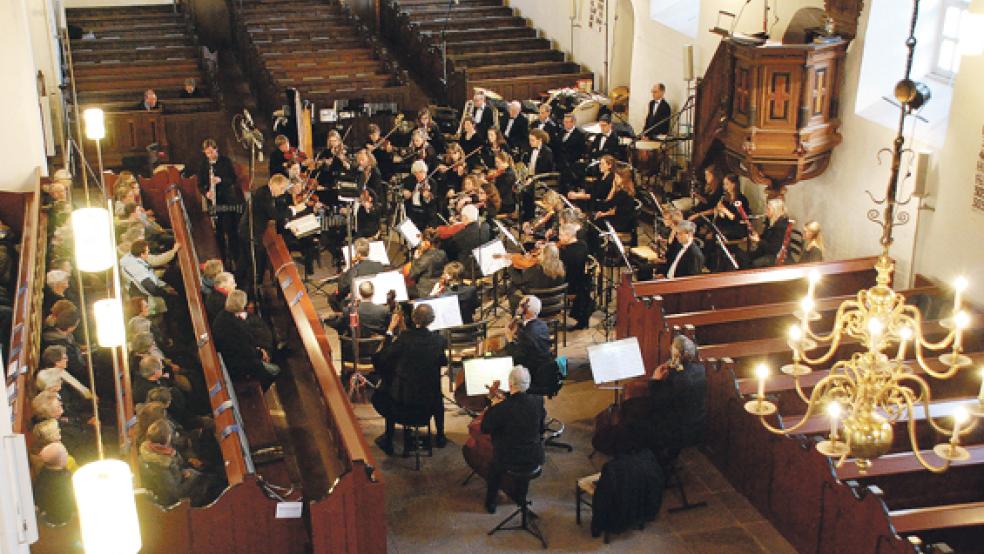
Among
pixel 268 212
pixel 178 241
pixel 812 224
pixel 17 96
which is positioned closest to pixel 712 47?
pixel 812 224

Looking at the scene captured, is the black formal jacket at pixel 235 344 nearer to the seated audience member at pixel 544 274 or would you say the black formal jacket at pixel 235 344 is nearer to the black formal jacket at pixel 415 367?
the black formal jacket at pixel 415 367

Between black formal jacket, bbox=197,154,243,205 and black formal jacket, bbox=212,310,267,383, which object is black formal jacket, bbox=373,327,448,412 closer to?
black formal jacket, bbox=212,310,267,383

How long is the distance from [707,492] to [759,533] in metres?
0.64

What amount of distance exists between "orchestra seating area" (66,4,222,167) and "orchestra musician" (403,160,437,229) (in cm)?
503

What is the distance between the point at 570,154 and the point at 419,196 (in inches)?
113

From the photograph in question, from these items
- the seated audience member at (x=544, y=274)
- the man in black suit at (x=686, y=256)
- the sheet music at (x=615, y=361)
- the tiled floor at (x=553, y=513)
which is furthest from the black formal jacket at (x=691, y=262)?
the sheet music at (x=615, y=361)

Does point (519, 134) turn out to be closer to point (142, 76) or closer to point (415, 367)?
point (142, 76)

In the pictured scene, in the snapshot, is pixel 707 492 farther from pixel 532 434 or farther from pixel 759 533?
pixel 532 434

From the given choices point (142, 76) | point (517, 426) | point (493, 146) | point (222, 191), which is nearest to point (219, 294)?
point (222, 191)

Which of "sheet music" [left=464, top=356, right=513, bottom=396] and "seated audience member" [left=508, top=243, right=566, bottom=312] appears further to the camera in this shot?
"seated audience member" [left=508, top=243, right=566, bottom=312]

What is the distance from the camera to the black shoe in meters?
9.49

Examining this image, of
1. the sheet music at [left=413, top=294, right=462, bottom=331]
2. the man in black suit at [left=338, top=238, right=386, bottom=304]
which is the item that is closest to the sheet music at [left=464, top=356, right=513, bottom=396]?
the sheet music at [left=413, top=294, right=462, bottom=331]

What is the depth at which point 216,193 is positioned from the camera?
43.7ft

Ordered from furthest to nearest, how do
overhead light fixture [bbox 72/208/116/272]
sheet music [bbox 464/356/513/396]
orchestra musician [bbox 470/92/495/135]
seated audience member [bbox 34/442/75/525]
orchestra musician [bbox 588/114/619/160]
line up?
orchestra musician [bbox 470/92/495/135], orchestra musician [bbox 588/114/619/160], sheet music [bbox 464/356/513/396], seated audience member [bbox 34/442/75/525], overhead light fixture [bbox 72/208/116/272]
